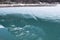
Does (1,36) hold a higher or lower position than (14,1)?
higher

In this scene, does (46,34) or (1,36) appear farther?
(46,34)

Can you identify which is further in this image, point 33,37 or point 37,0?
point 37,0

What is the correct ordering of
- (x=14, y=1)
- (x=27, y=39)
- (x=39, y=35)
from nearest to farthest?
1. (x=27, y=39)
2. (x=39, y=35)
3. (x=14, y=1)

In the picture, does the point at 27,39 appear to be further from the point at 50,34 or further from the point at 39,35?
the point at 50,34

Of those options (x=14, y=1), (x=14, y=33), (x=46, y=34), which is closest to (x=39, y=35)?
(x=46, y=34)

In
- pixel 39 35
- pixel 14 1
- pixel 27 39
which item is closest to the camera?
pixel 27 39

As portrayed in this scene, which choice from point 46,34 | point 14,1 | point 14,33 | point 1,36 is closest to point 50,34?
point 46,34

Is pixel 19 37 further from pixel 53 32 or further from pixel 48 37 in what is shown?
pixel 53 32

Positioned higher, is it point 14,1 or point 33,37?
point 33,37
